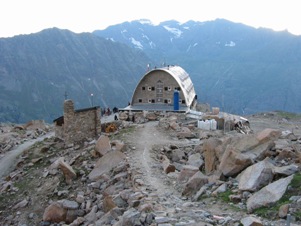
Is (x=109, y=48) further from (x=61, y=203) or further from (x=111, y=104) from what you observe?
(x=61, y=203)

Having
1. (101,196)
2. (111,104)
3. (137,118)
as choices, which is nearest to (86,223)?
(101,196)

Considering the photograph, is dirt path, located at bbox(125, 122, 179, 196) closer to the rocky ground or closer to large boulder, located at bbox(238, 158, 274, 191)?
the rocky ground

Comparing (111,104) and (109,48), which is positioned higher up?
(109,48)

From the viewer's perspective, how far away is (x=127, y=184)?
17.4 m

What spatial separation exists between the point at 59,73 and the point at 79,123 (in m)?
131

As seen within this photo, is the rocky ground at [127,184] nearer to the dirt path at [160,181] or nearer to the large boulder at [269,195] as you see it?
the dirt path at [160,181]

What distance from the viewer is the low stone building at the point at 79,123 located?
1034 inches

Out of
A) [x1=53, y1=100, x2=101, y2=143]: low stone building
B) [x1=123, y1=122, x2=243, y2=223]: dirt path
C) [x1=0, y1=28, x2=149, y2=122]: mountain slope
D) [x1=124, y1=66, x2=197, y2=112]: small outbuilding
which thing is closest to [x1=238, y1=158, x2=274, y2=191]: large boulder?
[x1=123, y1=122, x2=243, y2=223]: dirt path

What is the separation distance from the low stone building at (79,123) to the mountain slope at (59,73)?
10181 cm

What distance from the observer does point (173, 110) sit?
137ft

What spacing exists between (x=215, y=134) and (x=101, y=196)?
12835mm

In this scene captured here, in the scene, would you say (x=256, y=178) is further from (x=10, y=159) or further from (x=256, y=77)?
(x=256, y=77)

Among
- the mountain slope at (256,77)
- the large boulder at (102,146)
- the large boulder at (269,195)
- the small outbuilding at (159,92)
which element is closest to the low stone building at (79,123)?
the large boulder at (102,146)

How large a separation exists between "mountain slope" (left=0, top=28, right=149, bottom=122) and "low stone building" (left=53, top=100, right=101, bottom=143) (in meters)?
102
